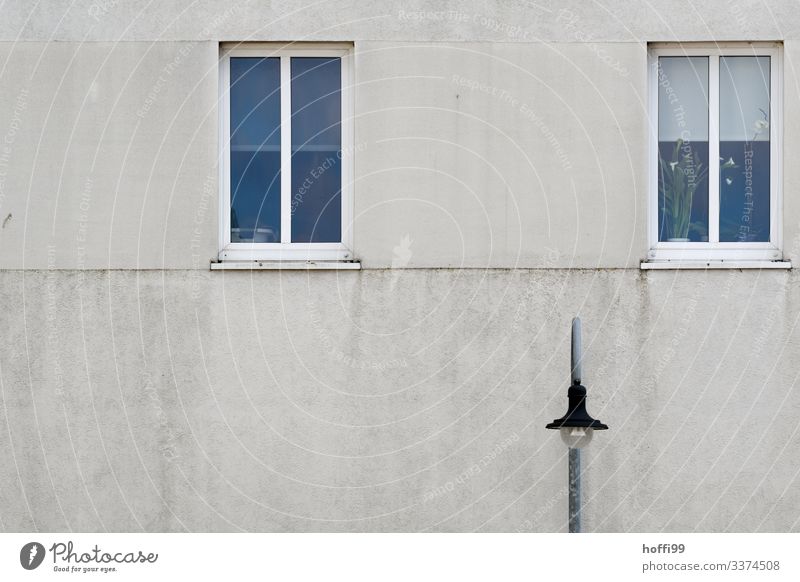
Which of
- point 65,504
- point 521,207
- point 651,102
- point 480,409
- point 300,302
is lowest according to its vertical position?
point 65,504

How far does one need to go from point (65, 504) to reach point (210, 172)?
284cm

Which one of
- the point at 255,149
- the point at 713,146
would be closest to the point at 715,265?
the point at 713,146

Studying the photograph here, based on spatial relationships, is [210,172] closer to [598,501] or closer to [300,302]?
[300,302]

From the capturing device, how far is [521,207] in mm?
11680

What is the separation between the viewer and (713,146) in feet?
39.2

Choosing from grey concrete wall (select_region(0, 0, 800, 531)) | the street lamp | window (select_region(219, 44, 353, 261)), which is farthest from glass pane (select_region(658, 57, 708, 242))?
window (select_region(219, 44, 353, 261))

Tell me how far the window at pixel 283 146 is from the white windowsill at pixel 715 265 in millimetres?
2504

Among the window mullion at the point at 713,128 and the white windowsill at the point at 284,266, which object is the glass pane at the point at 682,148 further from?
the white windowsill at the point at 284,266

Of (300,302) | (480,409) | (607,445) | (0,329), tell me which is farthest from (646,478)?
(0,329)

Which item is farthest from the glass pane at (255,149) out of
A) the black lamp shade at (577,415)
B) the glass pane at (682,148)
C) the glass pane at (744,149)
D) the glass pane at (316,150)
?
the glass pane at (744,149)

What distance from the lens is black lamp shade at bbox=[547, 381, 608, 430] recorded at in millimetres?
10352

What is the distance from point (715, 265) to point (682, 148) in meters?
1.02

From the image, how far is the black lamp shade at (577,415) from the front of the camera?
34.0ft

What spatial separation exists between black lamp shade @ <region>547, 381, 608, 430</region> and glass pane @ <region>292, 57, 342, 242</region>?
2.48 m
